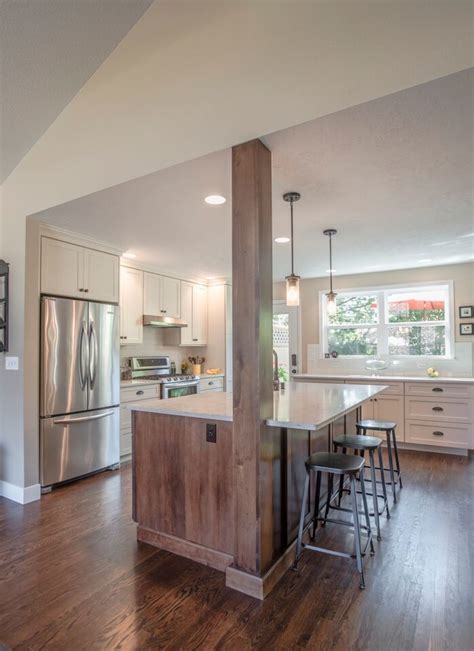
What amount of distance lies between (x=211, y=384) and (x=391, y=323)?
9.09ft

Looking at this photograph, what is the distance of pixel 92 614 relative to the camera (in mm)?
1813

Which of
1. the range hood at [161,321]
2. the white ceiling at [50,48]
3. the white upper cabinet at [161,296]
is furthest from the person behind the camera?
the white upper cabinet at [161,296]

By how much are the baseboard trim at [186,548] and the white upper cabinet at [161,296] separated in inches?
116

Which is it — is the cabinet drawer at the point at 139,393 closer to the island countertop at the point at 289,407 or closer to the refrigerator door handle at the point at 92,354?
the refrigerator door handle at the point at 92,354

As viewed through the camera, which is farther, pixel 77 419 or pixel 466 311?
pixel 466 311

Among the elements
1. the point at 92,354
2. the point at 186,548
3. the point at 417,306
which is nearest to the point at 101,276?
the point at 92,354

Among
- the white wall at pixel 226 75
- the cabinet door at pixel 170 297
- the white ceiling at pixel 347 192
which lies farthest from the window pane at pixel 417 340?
the white wall at pixel 226 75

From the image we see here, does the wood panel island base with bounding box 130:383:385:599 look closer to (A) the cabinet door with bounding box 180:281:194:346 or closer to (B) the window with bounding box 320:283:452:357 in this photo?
Result: (A) the cabinet door with bounding box 180:281:194:346

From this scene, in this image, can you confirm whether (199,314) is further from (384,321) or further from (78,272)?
(384,321)

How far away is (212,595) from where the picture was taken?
1952 mm

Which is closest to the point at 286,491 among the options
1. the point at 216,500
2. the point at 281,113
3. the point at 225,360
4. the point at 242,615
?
the point at 216,500

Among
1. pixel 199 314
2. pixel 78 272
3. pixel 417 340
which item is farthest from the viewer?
pixel 199 314

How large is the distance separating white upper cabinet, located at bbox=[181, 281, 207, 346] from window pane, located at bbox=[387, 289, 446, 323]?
279cm

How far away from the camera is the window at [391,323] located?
520cm
